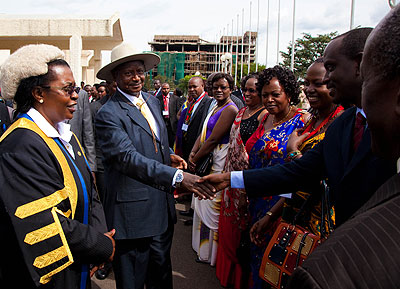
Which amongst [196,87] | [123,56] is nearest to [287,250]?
[123,56]

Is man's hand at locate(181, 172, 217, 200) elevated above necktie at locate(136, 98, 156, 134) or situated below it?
below

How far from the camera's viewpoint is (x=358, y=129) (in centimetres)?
156

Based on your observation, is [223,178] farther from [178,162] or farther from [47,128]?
[47,128]

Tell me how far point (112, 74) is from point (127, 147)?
825mm

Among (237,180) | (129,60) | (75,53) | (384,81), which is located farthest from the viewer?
(75,53)

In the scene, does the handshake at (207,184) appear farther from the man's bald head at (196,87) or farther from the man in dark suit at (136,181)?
the man's bald head at (196,87)

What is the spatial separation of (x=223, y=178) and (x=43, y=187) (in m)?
1.18

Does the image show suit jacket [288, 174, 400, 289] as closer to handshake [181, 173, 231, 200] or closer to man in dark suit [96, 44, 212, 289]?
handshake [181, 173, 231, 200]

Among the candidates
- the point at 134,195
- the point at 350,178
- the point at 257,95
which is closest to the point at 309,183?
the point at 350,178

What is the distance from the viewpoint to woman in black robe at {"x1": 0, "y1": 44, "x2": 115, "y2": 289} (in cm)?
159

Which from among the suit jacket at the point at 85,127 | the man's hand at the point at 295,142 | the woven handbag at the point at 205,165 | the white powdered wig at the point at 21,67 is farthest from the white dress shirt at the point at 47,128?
the suit jacket at the point at 85,127

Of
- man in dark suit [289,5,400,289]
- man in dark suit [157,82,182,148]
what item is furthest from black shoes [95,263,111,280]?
man in dark suit [157,82,182,148]

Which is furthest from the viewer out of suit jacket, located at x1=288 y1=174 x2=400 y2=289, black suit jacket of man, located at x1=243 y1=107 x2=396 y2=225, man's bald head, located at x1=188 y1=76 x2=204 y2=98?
man's bald head, located at x1=188 y1=76 x2=204 y2=98

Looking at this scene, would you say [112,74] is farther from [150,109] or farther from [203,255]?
[203,255]
